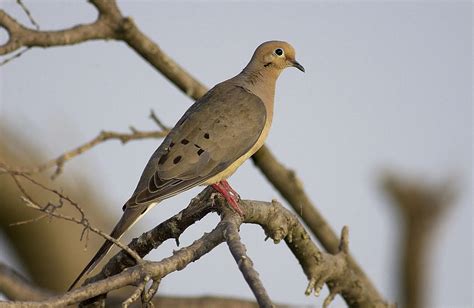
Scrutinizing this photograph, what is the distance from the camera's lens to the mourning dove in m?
4.69

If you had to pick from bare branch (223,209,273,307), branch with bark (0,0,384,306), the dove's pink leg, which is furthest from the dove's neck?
bare branch (223,209,273,307)

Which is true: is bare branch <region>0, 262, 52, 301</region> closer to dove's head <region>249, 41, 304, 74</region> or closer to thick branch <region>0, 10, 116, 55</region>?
thick branch <region>0, 10, 116, 55</region>

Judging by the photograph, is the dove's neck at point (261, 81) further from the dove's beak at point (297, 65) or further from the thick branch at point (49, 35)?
the thick branch at point (49, 35)

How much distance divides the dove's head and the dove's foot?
4.22 ft

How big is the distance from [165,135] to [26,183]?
2.18m

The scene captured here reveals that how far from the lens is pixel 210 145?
5133 millimetres

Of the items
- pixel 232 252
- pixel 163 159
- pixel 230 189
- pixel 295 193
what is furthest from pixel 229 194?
pixel 295 193

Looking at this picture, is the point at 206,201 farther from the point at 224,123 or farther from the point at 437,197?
the point at 437,197

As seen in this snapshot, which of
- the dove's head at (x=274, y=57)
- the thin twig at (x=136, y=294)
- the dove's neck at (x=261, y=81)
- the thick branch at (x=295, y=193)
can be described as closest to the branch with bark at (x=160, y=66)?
the thick branch at (x=295, y=193)

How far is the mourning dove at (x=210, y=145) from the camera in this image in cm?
469

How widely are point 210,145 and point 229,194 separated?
2.23 ft

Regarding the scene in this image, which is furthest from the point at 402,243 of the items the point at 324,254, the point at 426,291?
the point at 324,254

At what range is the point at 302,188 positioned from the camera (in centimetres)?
596

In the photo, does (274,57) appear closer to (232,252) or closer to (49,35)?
(49,35)
